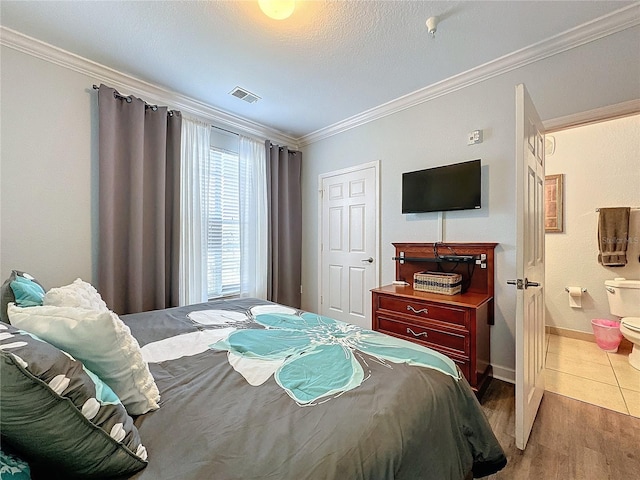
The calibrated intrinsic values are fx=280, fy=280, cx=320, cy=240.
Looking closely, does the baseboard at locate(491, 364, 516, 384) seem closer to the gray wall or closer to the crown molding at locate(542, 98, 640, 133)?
the gray wall

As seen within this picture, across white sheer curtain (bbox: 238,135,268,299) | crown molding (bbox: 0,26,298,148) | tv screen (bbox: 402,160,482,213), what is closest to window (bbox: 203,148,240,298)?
white sheer curtain (bbox: 238,135,268,299)

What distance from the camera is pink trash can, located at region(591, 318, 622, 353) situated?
2875 mm

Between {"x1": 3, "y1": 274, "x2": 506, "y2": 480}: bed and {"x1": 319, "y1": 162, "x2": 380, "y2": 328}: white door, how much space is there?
1.85 meters

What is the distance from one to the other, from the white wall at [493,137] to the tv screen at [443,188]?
93 mm

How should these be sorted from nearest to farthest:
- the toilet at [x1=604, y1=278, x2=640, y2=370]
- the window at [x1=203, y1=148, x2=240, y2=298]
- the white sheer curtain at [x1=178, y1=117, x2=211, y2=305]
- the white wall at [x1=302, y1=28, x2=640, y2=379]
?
the white wall at [x1=302, y1=28, x2=640, y2=379]
the toilet at [x1=604, y1=278, x2=640, y2=370]
the white sheer curtain at [x1=178, y1=117, x2=211, y2=305]
the window at [x1=203, y1=148, x2=240, y2=298]

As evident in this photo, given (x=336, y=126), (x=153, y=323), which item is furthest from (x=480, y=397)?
(x=336, y=126)

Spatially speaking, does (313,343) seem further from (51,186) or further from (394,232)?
(51,186)

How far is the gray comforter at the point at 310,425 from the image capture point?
2.22 feet

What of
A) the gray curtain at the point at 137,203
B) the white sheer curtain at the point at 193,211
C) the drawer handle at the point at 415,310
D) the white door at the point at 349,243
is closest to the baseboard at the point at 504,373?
the drawer handle at the point at 415,310

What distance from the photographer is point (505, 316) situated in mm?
2328

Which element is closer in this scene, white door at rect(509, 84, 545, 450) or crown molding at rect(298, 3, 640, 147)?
white door at rect(509, 84, 545, 450)

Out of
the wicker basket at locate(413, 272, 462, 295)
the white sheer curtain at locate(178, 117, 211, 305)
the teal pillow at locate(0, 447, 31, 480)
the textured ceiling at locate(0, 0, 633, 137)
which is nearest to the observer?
the teal pillow at locate(0, 447, 31, 480)

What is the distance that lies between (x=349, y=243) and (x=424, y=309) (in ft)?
4.75

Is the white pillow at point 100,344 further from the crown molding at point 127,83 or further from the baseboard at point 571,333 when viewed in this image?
the baseboard at point 571,333
